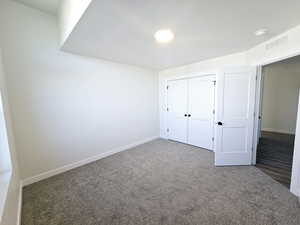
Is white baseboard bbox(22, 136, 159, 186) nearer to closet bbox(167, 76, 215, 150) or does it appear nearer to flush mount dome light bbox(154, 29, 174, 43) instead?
closet bbox(167, 76, 215, 150)

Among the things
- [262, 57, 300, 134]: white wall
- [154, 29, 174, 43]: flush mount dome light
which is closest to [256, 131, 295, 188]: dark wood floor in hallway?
[262, 57, 300, 134]: white wall

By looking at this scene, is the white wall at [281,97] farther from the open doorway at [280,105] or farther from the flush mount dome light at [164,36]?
the flush mount dome light at [164,36]

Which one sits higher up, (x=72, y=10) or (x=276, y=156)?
(x=72, y=10)

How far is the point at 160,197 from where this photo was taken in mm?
2023

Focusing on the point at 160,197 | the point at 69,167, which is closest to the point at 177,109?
the point at 160,197

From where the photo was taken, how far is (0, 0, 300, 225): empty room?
5.45 ft

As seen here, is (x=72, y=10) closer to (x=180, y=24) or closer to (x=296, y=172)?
(x=180, y=24)

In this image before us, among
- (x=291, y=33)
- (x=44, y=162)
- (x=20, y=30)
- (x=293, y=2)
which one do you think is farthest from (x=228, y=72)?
(x=44, y=162)

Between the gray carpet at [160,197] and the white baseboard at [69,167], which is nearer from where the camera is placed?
the gray carpet at [160,197]

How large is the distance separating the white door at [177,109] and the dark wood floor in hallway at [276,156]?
1.98 metres

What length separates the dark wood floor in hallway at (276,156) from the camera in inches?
101

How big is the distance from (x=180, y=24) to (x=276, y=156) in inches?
152

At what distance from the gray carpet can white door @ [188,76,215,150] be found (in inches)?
40.6

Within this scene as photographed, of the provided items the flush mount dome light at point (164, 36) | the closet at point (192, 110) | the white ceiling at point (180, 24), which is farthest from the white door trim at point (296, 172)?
the flush mount dome light at point (164, 36)
